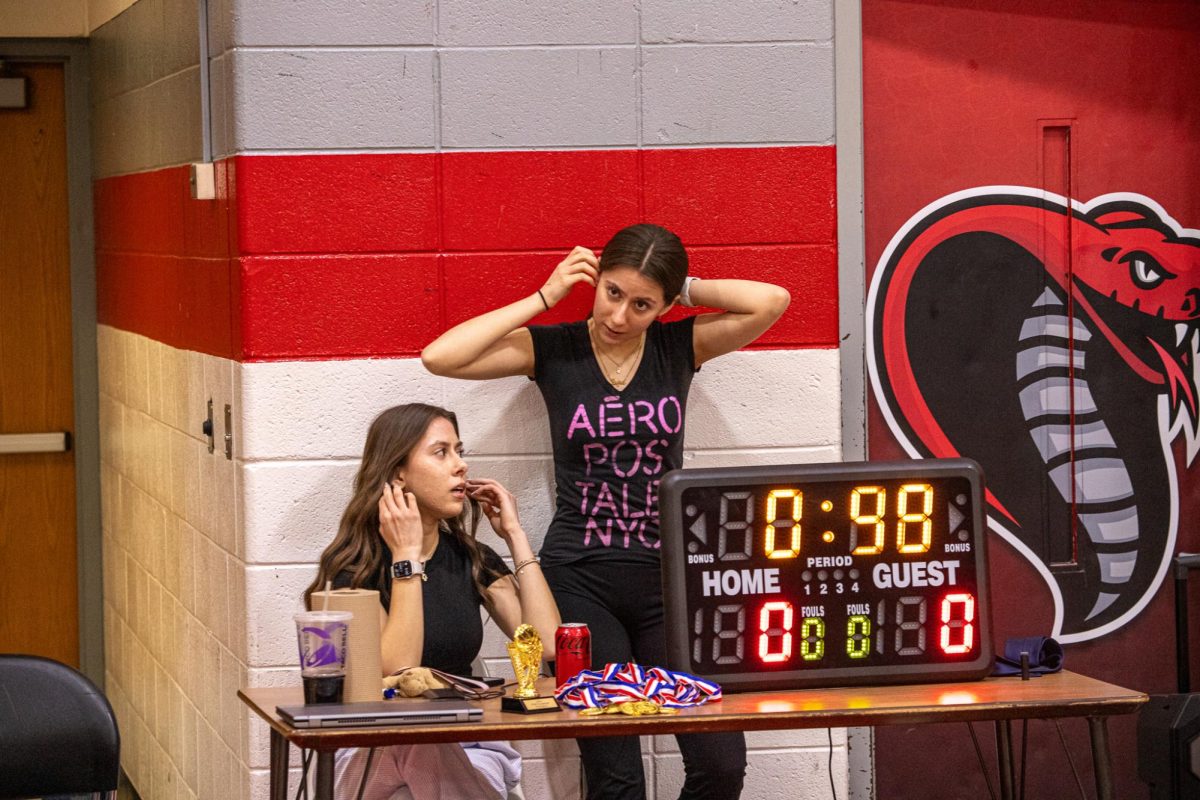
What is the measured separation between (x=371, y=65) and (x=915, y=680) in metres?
1.77

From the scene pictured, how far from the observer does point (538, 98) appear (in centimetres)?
368

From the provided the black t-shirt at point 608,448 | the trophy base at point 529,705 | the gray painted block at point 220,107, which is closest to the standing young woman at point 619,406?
the black t-shirt at point 608,448

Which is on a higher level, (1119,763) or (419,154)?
(419,154)

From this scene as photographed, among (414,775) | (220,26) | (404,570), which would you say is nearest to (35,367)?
(220,26)

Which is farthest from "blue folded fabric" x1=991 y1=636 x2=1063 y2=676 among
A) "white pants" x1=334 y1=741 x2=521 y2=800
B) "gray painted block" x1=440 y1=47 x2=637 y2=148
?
"gray painted block" x1=440 y1=47 x2=637 y2=148

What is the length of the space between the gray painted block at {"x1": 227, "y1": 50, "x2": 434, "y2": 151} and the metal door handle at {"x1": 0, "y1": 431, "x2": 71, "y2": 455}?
2.34m

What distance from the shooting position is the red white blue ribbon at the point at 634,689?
2814 millimetres

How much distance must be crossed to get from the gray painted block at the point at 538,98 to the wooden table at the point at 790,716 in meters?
1.32

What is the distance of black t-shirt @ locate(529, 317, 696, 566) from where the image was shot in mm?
3467

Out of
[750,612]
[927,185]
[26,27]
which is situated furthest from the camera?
[26,27]

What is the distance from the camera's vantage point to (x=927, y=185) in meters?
3.99

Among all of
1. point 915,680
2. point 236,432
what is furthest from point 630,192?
point 915,680

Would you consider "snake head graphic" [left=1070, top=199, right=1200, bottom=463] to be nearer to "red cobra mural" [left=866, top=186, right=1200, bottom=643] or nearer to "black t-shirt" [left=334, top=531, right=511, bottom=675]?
"red cobra mural" [left=866, top=186, right=1200, bottom=643]

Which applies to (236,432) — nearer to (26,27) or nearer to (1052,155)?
(1052,155)
